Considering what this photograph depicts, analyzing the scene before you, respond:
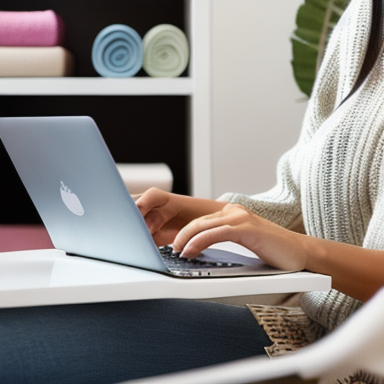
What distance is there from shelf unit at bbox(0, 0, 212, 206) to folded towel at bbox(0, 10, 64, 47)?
0.26 ft

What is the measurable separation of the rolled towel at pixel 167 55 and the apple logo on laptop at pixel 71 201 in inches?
29.4

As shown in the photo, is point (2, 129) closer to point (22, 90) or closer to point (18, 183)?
point (22, 90)

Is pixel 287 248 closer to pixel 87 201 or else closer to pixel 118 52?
pixel 87 201

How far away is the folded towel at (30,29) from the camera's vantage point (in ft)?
4.90

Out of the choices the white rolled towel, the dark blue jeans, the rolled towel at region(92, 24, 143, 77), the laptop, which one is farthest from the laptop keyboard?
the rolled towel at region(92, 24, 143, 77)

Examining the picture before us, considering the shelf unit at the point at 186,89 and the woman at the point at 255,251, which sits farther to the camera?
the shelf unit at the point at 186,89

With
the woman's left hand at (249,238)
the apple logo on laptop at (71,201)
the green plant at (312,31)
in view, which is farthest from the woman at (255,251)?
the green plant at (312,31)

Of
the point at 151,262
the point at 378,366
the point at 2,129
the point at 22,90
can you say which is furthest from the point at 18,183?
the point at 378,366

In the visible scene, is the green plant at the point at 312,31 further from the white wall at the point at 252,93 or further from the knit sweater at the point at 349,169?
the knit sweater at the point at 349,169

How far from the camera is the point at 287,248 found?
2.35 feet

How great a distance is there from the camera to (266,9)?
6.98 feet

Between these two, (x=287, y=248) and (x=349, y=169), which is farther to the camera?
(x=349, y=169)

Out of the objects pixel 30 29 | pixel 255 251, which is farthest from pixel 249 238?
pixel 30 29

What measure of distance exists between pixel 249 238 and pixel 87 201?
174 mm
